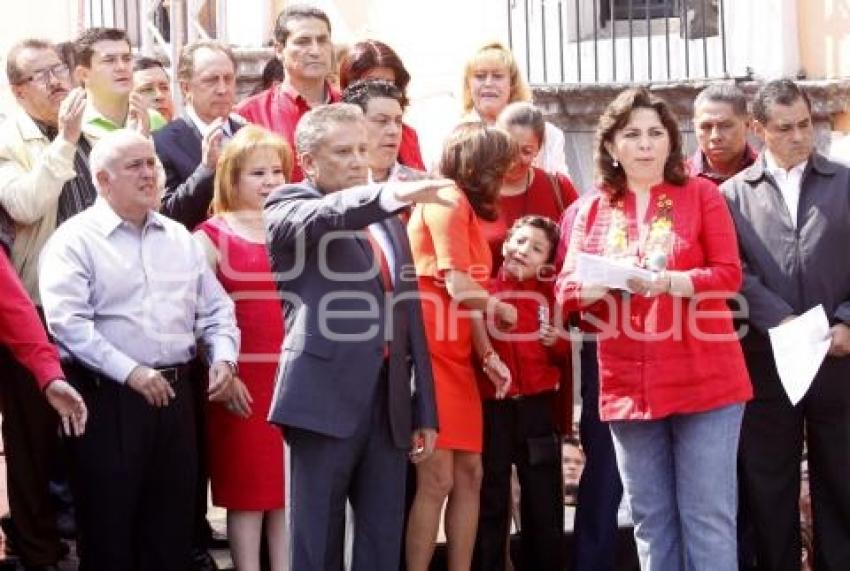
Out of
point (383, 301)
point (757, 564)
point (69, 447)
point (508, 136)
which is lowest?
point (757, 564)

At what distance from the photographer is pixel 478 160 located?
741 cm

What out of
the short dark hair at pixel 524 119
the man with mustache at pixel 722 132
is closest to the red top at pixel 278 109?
the short dark hair at pixel 524 119

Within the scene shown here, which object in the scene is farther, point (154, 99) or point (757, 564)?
point (154, 99)

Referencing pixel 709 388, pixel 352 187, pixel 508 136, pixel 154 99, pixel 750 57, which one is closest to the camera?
pixel 352 187

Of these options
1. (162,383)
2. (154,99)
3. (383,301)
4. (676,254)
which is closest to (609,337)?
(676,254)

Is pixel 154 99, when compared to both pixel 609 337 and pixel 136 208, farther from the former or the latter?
pixel 609 337

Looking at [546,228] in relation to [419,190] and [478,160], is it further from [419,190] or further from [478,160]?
[419,190]

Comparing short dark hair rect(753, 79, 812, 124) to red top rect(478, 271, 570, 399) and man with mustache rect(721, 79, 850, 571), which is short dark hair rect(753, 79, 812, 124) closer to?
man with mustache rect(721, 79, 850, 571)

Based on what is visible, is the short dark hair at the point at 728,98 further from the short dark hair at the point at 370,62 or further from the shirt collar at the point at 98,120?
the shirt collar at the point at 98,120

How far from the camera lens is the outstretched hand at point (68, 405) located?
6703mm

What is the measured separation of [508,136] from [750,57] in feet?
13.1

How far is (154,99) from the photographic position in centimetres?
927

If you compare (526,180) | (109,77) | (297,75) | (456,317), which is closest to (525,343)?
(456,317)

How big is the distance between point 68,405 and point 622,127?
2222 mm
